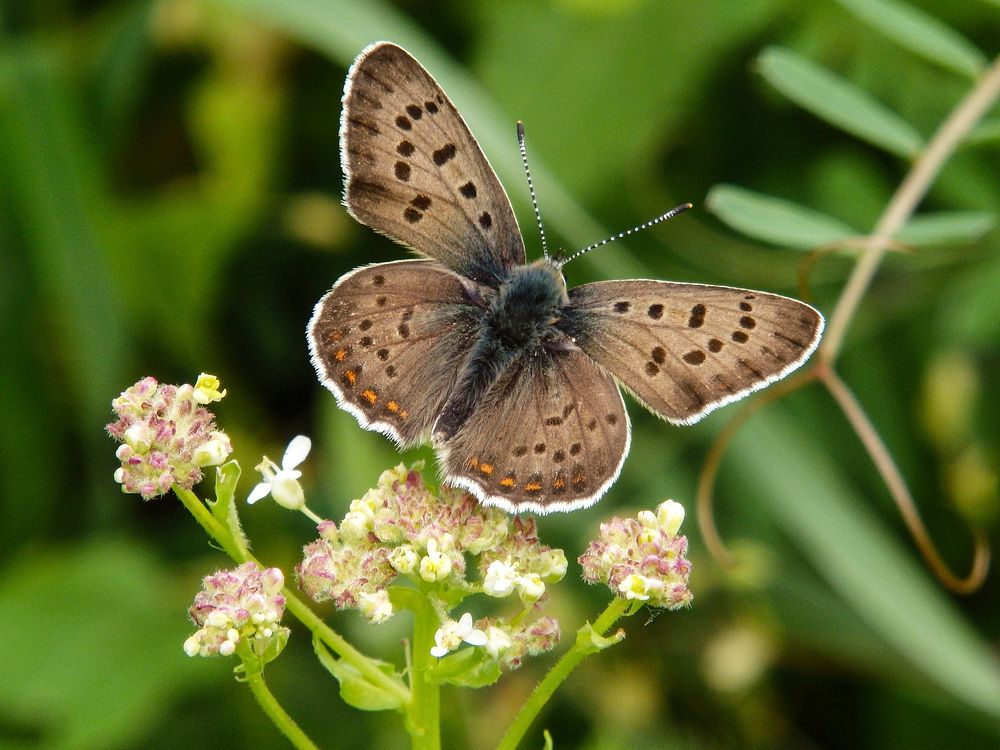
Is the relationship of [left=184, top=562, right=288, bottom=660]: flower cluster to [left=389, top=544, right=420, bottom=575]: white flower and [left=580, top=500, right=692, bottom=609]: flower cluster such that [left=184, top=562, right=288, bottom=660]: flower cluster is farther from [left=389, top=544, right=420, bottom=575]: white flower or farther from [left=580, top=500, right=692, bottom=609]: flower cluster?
[left=580, top=500, right=692, bottom=609]: flower cluster

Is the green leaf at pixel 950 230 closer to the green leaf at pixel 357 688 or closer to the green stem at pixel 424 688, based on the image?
the green stem at pixel 424 688

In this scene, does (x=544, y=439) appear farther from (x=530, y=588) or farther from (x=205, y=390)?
(x=205, y=390)

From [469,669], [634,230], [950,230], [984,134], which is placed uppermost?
[984,134]

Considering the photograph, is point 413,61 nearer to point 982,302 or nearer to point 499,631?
point 499,631

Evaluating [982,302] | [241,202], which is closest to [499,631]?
[982,302]

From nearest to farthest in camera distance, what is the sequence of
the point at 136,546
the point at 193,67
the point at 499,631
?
the point at 499,631 < the point at 136,546 < the point at 193,67

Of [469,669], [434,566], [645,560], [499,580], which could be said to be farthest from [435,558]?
[645,560]
